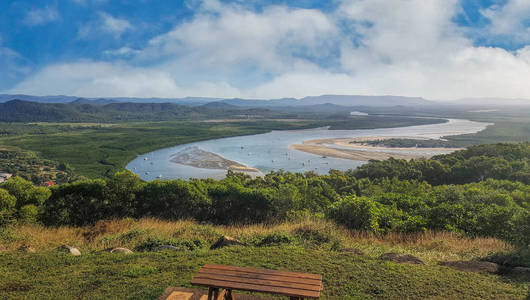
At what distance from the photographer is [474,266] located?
6273 millimetres

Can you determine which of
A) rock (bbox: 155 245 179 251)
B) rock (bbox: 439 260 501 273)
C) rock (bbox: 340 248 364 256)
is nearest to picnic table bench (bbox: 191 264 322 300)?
rock (bbox: 340 248 364 256)

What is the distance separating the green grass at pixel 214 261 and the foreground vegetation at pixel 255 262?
0.01m

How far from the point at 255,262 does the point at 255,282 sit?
228cm

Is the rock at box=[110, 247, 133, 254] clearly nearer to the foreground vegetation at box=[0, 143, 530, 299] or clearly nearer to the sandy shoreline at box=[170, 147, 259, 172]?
the foreground vegetation at box=[0, 143, 530, 299]

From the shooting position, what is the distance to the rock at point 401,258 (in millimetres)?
6465

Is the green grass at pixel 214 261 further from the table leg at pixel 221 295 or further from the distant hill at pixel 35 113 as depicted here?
the distant hill at pixel 35 113

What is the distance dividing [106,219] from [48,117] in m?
172

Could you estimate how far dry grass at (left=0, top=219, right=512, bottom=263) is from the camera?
7512mm

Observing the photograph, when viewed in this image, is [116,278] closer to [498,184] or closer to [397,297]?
[397,297]

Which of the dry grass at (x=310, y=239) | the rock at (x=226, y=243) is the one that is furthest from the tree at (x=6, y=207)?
the rock at (x=226, y=243)

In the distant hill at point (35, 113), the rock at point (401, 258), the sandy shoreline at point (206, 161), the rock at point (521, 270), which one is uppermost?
the distant hill at point (35, 113)

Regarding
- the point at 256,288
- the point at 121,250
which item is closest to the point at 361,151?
the point at 121,250

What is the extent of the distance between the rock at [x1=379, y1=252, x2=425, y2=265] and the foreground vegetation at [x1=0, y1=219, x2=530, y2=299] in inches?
8.5

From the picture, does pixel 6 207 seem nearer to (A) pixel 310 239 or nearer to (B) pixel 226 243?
(B) pixel 226 243
